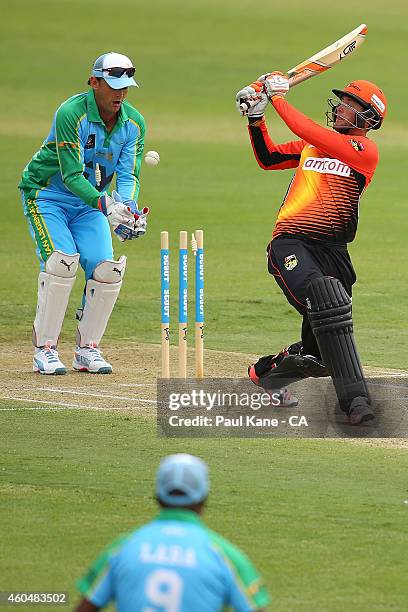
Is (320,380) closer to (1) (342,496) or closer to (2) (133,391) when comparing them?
(2) (133,391)

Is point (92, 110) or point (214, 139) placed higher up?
point (214, 139)

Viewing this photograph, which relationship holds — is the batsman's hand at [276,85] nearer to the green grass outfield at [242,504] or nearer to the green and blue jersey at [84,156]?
the green and blue jersey at [84,156]

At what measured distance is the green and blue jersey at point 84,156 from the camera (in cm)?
1022

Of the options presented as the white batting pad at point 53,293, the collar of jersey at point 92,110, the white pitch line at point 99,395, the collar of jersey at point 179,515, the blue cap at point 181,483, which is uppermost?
the collar of jersey at point 92,110

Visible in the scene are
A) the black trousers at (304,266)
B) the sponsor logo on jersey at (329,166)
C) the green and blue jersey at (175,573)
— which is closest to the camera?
the green and blue jersey at (175,573)

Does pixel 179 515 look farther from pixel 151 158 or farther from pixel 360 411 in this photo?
pixel 151 158

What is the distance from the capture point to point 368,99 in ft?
29.5

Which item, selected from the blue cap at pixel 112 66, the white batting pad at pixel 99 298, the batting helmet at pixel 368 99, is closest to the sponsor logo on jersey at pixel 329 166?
the batting helmet at pixel 368 99

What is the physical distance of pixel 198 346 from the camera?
1020cm

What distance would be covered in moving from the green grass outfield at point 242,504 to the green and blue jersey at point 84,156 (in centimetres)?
195

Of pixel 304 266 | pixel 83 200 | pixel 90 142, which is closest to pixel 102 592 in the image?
pixel 304 266

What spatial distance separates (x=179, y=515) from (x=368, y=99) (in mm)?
5262

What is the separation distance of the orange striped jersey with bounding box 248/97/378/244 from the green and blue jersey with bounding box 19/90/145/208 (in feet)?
5.53

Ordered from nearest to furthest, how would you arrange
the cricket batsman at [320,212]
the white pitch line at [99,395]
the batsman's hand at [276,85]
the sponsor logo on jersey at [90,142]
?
the cricket batsman at [320,212] < the batsman's hand at [276,85] < the white pitch line at [99,395] < the sponsor logo on jersey at [90,142]
